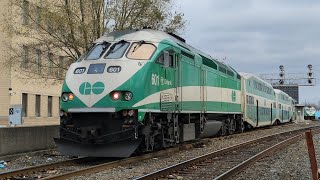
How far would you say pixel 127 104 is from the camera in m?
11.5

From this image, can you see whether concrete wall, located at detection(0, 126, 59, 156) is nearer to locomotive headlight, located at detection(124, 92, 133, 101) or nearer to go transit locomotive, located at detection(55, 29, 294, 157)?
go transit locomotive, located at detection(55, 29, 294, 157)

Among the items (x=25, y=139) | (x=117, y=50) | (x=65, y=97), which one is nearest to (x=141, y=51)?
(x=117, y=50)

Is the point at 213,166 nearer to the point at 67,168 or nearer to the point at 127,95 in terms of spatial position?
the point at 127,95

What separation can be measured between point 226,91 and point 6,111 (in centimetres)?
2330

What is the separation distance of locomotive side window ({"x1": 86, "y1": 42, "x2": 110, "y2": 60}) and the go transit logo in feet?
3.58

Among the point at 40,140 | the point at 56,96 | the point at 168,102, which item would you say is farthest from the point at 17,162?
the point at 56,96

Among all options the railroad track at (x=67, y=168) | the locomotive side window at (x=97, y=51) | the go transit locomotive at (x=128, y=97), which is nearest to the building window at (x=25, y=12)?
→ the go transit locomotive at (x=128, y=97)

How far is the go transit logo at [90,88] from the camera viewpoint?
11641 mm

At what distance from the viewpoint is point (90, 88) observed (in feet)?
38.5

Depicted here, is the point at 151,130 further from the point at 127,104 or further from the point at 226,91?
the point at 226,91

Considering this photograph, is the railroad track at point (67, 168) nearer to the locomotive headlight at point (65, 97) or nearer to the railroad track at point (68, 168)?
the railroad track at point (68, 168)

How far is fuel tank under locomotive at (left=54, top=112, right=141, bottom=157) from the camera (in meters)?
11.4

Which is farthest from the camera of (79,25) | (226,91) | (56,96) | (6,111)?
(56,96)

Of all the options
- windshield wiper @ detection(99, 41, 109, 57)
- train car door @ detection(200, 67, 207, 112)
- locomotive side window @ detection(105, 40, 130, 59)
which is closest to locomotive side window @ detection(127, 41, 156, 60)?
locomotive side window @ detection(105, 40, 130, 59)
